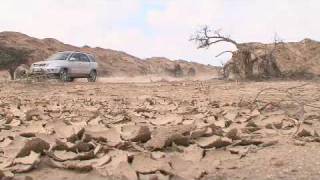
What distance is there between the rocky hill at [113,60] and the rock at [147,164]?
3483 cm

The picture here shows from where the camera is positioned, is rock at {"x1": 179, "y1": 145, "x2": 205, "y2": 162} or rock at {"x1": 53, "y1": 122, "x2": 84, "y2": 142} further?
rock at {"x1": 53, "y1": 122, "x2": 84, "y2": 142}

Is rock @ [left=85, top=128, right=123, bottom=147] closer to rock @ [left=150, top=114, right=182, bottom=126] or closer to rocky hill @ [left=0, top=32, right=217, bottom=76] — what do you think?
rock @ [left=150, top=114, right=182, bottom=126]

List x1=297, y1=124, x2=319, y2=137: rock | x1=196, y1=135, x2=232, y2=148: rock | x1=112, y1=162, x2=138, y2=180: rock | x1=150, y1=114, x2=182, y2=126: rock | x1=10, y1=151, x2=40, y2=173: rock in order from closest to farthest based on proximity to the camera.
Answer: x1=112, y1=162, x2=138, y2=180: rock, x1=10, y1=151, x2=40, y2=173: rock, x1=196, y1=135, x2=232, y2=148: rock, x1=297, y1=124, x2=319, y2=137: rock, x1=150, y1=114, x2=182, y2=126: rock

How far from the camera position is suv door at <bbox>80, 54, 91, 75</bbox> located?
22.5 meters

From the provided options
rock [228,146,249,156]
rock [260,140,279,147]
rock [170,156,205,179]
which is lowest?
rock [170,156,205,179]

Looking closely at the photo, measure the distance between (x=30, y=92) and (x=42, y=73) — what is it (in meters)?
6.25

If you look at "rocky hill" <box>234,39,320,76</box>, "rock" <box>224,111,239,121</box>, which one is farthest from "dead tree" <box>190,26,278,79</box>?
"rock" <box>224,111,239,121</box>

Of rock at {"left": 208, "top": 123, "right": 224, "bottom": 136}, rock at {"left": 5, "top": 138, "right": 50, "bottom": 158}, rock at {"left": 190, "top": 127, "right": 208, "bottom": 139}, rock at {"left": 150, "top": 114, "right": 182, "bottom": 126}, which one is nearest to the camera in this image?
rock at {"left": 5, "top": 138, "right": 50, "bottom": 158}

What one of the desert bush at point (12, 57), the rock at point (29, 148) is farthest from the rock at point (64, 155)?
the desert bush at point (12, 57)

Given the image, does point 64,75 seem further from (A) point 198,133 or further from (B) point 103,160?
(B) point 103,160

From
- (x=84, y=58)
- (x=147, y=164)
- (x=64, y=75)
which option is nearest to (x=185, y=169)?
(x=147, y=164)

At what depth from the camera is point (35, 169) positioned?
13.9 feet

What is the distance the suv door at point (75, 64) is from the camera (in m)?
21.6

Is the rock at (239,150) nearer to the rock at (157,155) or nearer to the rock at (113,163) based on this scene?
the rock at (157,155)
